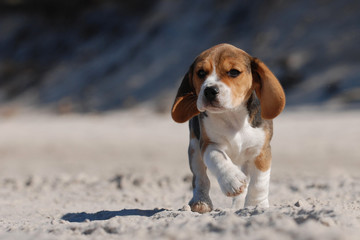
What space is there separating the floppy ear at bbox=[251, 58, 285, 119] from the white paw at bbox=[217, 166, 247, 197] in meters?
0.58

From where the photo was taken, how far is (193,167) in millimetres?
4473

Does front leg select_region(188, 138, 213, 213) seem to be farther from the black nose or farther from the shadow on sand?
the black nose

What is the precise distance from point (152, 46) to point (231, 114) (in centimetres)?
1868

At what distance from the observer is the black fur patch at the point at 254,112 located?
13.5 feet

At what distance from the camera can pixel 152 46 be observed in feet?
73.5

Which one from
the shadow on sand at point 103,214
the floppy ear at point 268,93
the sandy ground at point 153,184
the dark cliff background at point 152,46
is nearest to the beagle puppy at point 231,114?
the floppy ear at point 268,93

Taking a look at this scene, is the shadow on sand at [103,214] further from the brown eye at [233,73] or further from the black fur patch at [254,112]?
the brown eye at [233,73]

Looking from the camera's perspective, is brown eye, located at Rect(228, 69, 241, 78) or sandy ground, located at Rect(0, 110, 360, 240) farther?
brown eye, located at Rect(228, 69, 241, 78)

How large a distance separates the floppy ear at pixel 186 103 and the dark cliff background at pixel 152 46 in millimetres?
10048

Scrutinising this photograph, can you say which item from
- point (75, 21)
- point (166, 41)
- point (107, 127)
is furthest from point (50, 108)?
point (107, 127)

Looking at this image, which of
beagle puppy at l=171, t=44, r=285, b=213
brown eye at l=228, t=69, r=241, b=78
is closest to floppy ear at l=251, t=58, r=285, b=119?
beagle puppy at l=171, t=44, r=285, b=213

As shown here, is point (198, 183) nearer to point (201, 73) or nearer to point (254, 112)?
point (254, 112)

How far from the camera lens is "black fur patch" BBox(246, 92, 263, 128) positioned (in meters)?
4.12

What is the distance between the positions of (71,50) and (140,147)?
18251mm
